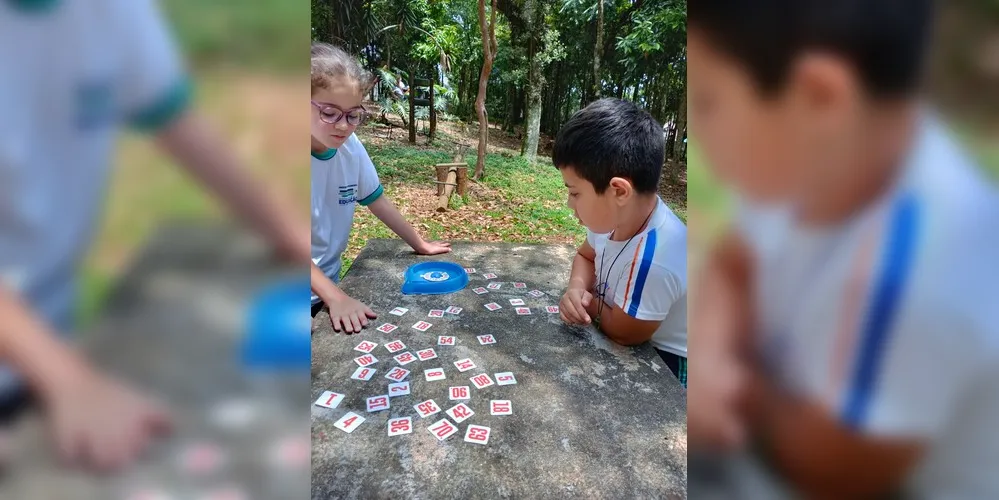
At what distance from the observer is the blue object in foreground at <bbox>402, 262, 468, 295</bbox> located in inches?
81.3

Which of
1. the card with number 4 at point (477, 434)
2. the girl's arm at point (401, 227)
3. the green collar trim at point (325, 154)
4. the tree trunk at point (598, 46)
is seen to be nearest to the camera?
the card with number 4 at point (477, 434)

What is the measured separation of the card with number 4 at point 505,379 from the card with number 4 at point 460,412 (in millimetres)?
155

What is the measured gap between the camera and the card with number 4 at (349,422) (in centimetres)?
116

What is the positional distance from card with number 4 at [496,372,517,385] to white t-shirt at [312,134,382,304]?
1142mm

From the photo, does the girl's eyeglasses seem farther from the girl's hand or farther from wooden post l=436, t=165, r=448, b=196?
wooden post l=436, t=165, r=448, b=196
